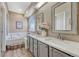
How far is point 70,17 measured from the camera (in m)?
2.42

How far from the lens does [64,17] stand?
270 cm

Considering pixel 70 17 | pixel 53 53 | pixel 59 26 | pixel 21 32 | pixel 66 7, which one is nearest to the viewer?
pixel 53 53

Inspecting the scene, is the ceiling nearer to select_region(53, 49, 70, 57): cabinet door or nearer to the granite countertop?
the granite countertop

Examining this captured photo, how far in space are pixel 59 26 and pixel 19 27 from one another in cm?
537

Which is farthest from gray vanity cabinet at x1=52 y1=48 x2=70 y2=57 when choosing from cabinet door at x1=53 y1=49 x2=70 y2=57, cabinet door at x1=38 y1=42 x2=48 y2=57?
cabinet door at x1=38 y1=42 x2=48 y2=57

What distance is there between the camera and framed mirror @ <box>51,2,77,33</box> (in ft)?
7.68

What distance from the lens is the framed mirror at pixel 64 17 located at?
2.34 meters

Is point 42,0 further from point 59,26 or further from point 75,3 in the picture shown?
point 75,3

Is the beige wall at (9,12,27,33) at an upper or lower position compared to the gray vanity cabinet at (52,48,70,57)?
upper

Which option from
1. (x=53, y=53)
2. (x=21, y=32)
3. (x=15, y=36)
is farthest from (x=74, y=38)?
(x=21, y=32)

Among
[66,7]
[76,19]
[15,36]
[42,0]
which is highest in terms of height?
[42,0]

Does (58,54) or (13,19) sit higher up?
(13,19)

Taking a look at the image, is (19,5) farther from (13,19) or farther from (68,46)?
(68,46)

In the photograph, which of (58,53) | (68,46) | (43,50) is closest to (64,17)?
(43,50)
